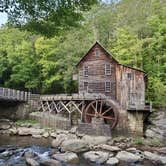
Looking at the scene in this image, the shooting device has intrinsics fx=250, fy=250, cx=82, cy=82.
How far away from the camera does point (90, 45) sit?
28.6 metres

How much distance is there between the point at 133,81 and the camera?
795 inches

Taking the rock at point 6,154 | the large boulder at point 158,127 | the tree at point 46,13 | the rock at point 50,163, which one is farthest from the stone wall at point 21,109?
the tree at point 46,13

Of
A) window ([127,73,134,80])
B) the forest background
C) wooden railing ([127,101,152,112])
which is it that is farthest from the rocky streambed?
the forest background

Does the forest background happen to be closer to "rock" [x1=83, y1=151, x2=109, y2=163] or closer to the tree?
"rock" [x1=83, y1=151, x2=109, y2=163]

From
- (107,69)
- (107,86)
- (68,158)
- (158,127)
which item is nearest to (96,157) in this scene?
(68,158)

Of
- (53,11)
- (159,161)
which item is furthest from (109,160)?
(53,11)

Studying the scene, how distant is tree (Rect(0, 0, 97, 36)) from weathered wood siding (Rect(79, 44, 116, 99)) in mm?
15751

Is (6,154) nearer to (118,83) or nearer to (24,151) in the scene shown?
(24,151)

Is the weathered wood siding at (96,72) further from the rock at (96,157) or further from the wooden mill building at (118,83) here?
the rock at (96,157)

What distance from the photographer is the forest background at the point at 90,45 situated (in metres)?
24.4

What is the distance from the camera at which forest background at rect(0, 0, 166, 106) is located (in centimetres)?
2439

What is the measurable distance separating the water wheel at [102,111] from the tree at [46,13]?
46.4 ft

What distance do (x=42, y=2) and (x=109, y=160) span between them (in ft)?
26.4

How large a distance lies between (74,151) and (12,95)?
1204 centimetres
